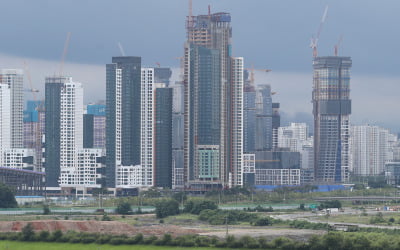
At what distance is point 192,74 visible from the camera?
16388cm

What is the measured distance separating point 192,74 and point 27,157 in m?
33.7

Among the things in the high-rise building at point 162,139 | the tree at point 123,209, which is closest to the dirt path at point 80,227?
the tree at point 123,209

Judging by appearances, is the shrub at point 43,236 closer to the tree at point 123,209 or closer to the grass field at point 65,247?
the grass field at point 65,247

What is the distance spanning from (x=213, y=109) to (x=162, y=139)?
10.1 m

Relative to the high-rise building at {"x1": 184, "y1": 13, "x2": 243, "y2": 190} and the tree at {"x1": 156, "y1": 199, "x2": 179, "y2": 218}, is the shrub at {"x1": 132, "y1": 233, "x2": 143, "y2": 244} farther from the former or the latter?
the high-rise building at {"x1": 184, "y1": 13, "x2": 243, "y2": 190}

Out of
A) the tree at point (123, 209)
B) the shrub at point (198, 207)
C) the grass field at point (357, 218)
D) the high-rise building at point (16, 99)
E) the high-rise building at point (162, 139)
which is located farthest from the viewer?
the high-rise building at point (16, 99)

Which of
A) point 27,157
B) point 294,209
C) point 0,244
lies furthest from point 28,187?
point 0,244

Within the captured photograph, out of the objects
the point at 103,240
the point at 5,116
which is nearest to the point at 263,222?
the point at 103,240

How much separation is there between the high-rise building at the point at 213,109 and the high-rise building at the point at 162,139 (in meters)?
3.65

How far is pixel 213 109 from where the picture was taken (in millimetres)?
Result: 164125

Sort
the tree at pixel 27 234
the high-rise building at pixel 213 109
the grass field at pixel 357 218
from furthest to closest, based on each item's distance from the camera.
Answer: the high-rise building at pixel 213 109 < the grass field at pixel 357 218 < the tree at pixel 27 234

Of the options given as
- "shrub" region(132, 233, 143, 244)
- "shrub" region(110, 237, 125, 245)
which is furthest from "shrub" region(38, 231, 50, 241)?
"shrub" region(132, 233, 143, 244)

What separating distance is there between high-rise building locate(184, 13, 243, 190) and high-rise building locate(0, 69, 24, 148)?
38.4 meters

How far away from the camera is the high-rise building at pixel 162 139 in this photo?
167250 millimetres
